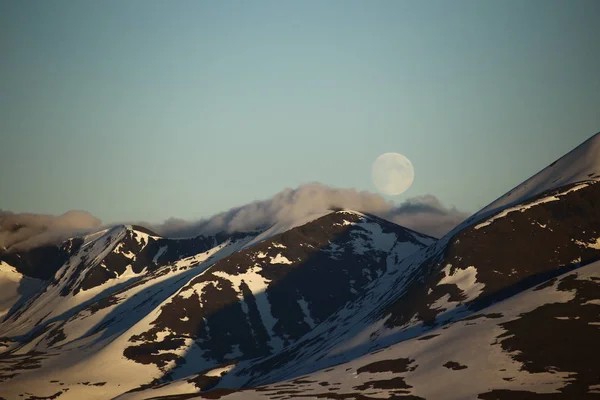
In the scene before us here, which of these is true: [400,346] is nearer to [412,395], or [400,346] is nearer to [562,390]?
[412,395]

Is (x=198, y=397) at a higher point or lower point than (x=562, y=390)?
higher

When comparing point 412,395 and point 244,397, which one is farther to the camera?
point 244,397

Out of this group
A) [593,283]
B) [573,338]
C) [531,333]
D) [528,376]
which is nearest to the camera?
[528,376]

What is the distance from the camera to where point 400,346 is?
198 meters

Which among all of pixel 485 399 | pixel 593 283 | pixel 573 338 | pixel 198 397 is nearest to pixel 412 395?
pixel 485 399

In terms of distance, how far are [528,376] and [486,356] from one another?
20.3 metres

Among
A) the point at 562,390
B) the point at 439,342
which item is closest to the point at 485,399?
the point at 562,390

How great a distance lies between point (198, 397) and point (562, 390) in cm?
10036

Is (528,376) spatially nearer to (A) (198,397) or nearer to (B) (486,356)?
(B) (486,356)

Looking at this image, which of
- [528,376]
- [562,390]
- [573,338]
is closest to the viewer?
[562,390]

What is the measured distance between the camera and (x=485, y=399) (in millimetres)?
127312

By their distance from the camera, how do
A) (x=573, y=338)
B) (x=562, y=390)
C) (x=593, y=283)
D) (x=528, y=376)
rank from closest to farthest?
1. (x=562, y=390)
2. (x=528, y=376)
3. (x=573, y=338)
4. (x=593, y=283)

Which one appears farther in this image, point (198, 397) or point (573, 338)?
point (198, 397)

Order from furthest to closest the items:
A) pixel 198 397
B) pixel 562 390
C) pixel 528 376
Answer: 1. pixel 198 397
2. pixel 528 376
3. pixel 562 390
